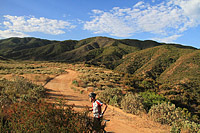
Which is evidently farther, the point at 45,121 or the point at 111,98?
the point at 111,98

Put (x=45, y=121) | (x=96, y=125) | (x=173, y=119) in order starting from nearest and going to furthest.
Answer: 1. (x=45, y=121)
2. (x=96, y=125)
3. (x=173, y=119)

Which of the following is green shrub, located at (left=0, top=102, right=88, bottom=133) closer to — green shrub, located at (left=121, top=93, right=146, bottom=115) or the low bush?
the low bush

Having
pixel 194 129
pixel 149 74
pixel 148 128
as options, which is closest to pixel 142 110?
pixel 148 128

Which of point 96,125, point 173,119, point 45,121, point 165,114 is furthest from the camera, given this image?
point 165,114

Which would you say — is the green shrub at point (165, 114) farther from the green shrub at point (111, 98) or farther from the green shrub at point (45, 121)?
the green shrub at point (45, 121)

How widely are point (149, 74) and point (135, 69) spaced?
41.6 ft

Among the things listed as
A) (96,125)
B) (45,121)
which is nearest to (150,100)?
(96,125)

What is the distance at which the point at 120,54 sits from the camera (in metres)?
96.8

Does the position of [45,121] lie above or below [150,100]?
above

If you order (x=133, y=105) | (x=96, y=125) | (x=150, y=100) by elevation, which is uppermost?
(x=96, y=125)

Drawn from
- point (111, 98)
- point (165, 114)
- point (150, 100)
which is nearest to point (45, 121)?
point (165, 114)

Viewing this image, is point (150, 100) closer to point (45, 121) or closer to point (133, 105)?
point (133, 105)

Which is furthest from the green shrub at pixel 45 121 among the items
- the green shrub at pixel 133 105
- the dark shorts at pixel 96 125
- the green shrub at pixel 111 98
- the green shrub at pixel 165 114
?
the green shrub at pixel 111 98

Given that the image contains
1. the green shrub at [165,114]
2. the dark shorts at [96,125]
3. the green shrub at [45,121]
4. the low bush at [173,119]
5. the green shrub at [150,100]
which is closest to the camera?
the green shrub at [45,121]
